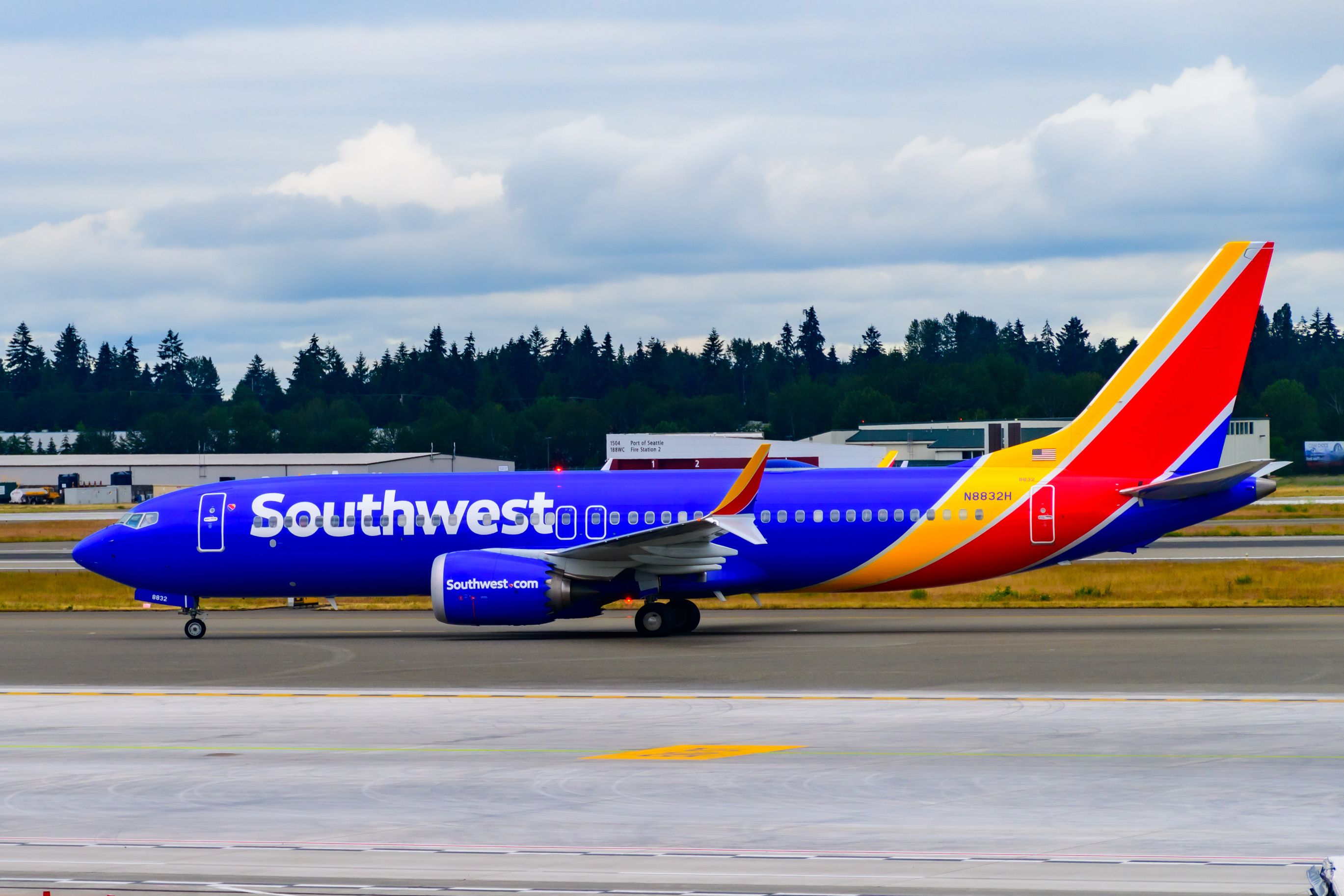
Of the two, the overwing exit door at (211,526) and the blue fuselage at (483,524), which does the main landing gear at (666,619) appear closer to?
the blue fuselage at (483,524)

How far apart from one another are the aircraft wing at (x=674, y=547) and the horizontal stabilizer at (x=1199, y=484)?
7615 mm

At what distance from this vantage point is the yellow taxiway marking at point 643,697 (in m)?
19.5

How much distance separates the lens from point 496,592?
1129 inches

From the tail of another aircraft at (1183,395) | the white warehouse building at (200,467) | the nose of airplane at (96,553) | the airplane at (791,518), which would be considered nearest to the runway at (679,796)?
the airplane at (791,518)

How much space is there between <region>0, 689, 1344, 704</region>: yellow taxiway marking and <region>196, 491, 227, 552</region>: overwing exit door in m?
8.99

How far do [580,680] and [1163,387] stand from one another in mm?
14541

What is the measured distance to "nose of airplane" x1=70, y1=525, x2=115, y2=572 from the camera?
3166 cm

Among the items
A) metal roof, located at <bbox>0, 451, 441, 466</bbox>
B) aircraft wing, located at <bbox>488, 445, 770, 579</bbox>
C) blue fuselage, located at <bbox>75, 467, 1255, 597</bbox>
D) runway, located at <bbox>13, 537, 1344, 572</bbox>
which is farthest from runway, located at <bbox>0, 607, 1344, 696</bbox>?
metal roof, located at <bbox>0, 451, 441, 466</bbox>

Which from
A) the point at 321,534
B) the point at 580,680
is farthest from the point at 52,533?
the point at 580,680

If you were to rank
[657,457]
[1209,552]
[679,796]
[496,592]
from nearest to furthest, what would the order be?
[679,796] → [496,592] → [1209,552] → [657,457]

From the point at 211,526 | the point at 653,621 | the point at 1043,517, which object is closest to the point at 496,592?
the point at 653,621

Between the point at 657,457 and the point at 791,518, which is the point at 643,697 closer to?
the point at 791,518

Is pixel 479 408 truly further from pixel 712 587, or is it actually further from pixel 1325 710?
pixel 1325 710

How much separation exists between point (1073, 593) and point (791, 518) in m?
11.7
